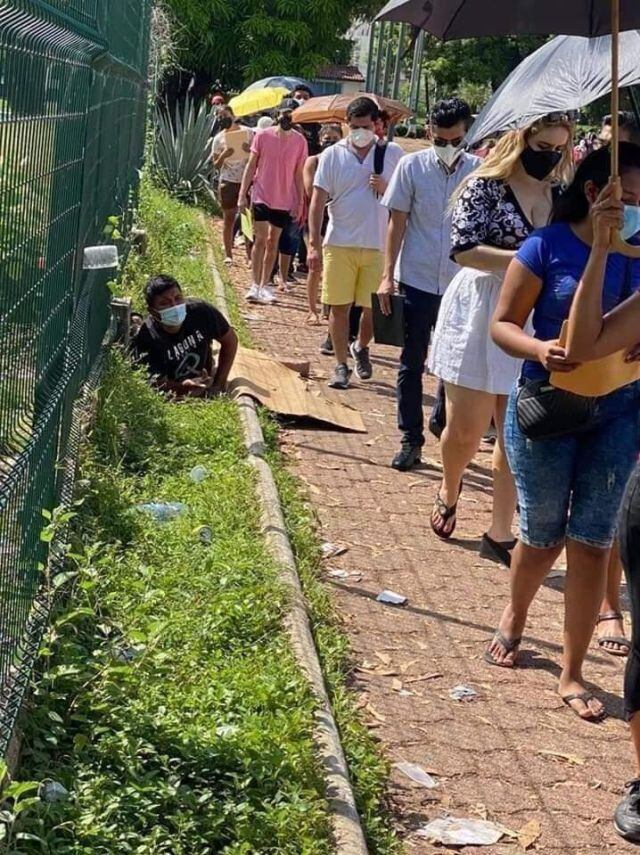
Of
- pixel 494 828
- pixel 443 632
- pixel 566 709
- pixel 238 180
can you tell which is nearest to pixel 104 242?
pixel 443 632

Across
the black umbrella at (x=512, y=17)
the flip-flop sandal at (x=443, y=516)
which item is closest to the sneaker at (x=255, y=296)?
the flip-flop sandal at (x=443, y=516)

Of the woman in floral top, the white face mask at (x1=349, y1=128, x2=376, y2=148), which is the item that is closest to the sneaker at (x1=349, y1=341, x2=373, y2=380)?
the white face mask at (x1=349, y1=128, x2=376, y2=148)

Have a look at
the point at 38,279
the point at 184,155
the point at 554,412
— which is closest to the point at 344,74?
the point at 184,155

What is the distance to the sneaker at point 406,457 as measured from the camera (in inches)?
343

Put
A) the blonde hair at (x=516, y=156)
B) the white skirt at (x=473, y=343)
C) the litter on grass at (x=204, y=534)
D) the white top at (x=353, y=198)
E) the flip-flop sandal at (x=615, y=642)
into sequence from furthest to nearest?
the white top at (x=353, y=198) → the white skirt at (x=473, y=343) → the blonde hair at (x=516, y=156) → the litter on grass at (x=204, y=534) → the flip-flop sandal at (x=615, y=642)

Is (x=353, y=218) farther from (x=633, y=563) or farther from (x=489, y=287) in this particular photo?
(x=633, y=563)

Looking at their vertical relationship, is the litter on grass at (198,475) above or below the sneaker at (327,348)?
above

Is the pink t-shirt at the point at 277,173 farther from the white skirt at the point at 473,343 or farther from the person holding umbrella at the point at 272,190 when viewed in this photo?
the white skirt at the point at 473,343

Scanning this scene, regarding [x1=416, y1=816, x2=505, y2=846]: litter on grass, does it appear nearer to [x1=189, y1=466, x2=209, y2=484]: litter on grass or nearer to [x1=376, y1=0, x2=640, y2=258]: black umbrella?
[x1=189, y1=466, x2=209, y2=484]: litter on grass

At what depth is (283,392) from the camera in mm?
9922

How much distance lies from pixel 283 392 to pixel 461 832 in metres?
5.68

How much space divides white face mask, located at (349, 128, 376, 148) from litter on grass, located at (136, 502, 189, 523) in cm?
468

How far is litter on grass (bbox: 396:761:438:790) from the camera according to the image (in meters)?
4.75

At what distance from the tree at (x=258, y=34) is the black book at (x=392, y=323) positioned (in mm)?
32052
